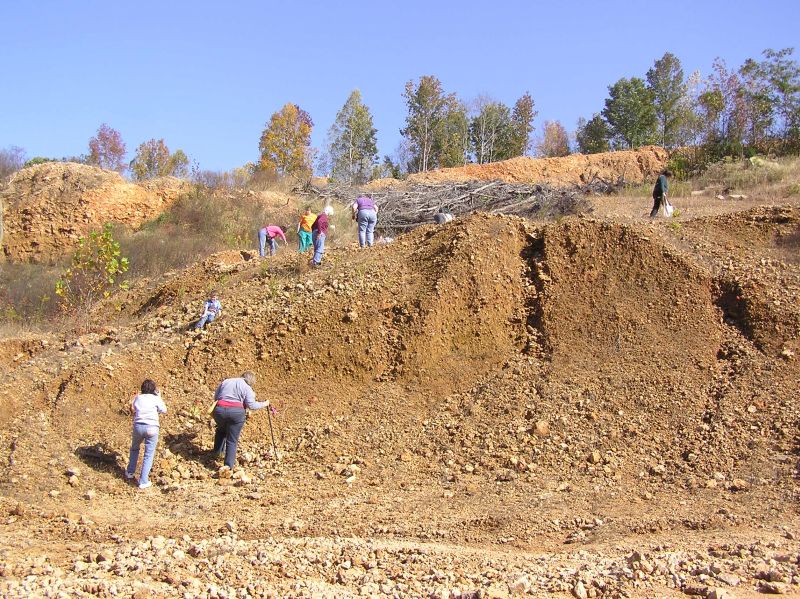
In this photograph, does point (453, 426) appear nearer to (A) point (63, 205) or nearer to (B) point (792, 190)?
(B) point (792, 190)

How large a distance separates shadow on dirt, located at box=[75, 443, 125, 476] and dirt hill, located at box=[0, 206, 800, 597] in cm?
3

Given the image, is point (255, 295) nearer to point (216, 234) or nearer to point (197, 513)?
point (197, 513)

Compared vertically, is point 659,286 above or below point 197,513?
above

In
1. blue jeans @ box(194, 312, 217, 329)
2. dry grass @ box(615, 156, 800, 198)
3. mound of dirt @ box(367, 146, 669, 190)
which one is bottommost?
blue jeans @ box(194, 312, 217, 329)

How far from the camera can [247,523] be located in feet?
21.7

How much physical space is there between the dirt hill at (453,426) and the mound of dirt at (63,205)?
10086mm

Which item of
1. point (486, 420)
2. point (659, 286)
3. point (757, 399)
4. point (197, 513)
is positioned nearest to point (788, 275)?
point (659, 286)

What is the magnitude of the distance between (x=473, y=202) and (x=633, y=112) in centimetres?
2521

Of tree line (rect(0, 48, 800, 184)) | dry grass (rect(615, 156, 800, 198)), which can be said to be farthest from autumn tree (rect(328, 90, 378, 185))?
dry grass (rect(615, 156, 800, 198))

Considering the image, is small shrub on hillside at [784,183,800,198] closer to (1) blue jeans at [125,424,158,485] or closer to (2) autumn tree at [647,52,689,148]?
(1) blue jeans at [125,424,158,485]

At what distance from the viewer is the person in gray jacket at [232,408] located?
25.9ft

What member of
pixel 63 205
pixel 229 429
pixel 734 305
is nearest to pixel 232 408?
pixel 229 429

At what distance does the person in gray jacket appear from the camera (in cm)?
789

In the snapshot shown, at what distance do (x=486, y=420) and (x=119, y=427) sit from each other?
14.0 feet
